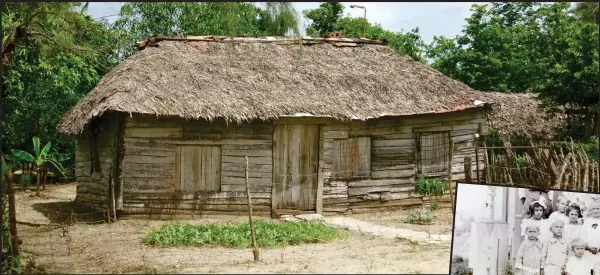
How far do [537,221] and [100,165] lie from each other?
30.3ft

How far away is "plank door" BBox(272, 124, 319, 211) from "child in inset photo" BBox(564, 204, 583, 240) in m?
7.52

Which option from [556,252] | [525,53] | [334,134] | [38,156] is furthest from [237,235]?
[525,53]

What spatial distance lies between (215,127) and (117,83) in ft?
5.86

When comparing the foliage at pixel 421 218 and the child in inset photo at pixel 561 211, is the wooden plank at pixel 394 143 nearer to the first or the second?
the foliage at pixel 421 218

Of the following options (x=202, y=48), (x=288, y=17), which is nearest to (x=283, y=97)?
(x=202, y=48)

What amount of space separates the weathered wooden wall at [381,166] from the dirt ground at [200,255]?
6.56 feet

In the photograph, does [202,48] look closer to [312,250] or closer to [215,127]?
[215,127]

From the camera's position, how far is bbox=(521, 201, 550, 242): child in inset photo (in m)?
4.89

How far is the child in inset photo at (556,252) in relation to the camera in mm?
4855

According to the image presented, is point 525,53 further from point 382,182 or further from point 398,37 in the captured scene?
point 382,182

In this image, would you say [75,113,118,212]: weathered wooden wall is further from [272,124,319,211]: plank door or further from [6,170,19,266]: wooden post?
[6,170,19,266]: wooden post

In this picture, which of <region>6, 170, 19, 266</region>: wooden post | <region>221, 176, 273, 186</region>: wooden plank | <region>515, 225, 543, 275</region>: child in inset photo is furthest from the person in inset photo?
<region>221, 176, 273, 186</region>: wooden plank

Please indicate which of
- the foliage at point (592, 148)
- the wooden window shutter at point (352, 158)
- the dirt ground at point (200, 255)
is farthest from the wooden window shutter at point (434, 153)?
the foliage at point (592, 148)

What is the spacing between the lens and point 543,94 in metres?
15.4
